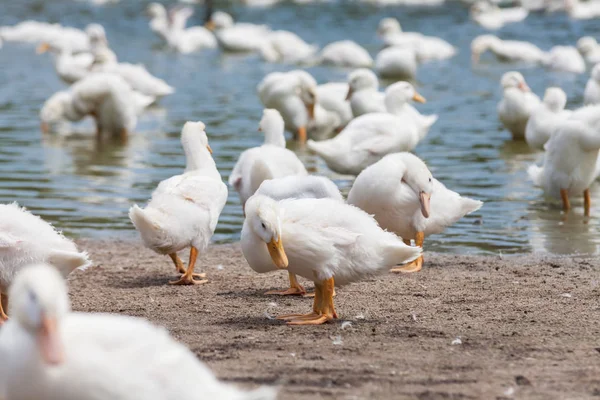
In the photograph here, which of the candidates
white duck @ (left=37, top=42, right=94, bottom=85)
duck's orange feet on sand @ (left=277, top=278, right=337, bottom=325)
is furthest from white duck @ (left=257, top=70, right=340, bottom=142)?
duck's orange feet on sand @ (left=277, top=278, right=337, bottom=325)

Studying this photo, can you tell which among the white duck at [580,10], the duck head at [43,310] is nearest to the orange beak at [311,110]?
the duck head at [43,310]

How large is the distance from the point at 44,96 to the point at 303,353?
609 inches

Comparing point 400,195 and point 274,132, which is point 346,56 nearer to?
point 274,132

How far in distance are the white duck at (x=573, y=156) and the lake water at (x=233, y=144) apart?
28 centimetres

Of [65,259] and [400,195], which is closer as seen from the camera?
[65,259]

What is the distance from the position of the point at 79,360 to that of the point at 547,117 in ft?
32.9

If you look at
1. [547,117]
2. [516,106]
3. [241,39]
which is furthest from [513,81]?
[241,39]

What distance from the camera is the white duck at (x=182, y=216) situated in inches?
271

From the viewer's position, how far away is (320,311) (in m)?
5.98

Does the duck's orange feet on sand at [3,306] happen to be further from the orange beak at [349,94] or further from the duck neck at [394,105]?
the orange beak at [349,94]

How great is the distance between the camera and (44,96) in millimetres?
19391

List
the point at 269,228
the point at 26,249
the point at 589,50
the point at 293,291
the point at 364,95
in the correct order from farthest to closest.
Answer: the point at 589,50 < the point at 364,95 < the point at 293,291 < the point at 26,249 < the point at 269,228

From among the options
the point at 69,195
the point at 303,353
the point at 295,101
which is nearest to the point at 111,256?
the point at 69,195

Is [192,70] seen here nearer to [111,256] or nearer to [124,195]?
[124,195]
